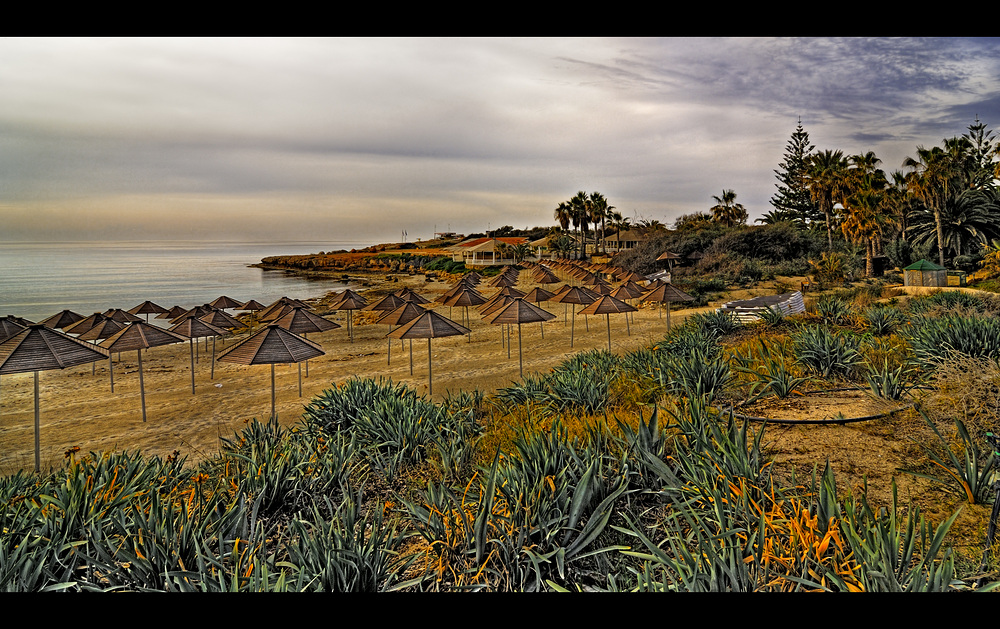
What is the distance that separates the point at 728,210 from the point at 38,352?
5651cm

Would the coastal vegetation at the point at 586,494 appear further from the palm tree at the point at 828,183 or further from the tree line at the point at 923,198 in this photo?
the palm tree at the point at 828,183

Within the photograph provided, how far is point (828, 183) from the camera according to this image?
32.8 m

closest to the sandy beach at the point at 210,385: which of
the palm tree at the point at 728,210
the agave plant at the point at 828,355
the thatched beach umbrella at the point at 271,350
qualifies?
the thatched beach umbrella at the point at 271,350

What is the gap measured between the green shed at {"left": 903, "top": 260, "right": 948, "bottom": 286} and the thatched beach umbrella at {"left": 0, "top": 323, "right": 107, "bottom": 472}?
24.9 m

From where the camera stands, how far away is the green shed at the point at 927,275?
58.6 ft

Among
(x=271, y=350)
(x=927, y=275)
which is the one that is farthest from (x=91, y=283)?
(x=927, y=275)

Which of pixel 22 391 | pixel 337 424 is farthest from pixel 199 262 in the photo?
pixel 337 424

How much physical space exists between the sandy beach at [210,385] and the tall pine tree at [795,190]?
31940 millimetres

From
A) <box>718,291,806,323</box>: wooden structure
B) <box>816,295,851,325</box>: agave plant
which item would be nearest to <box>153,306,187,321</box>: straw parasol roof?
<box>718,291,806,323</box>: wooden structure

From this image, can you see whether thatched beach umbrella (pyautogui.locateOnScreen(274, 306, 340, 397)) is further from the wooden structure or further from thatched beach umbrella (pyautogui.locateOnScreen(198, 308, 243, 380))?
the wooden structure

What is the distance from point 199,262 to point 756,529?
6596cm

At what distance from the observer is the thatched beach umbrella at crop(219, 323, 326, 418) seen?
7.94 m

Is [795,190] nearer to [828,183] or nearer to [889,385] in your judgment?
[828,183]
